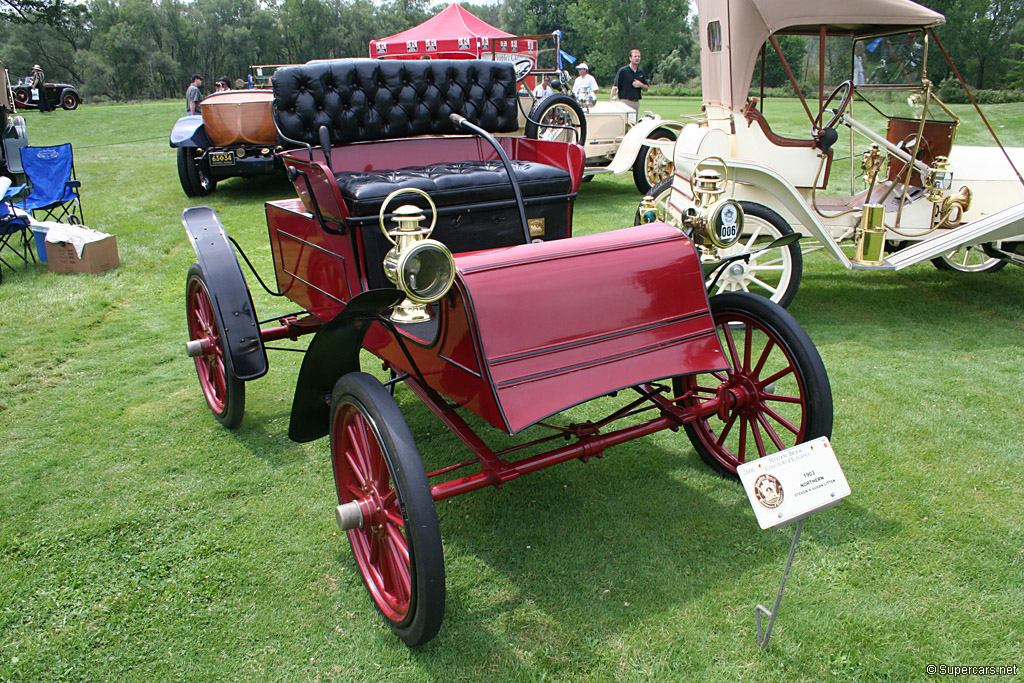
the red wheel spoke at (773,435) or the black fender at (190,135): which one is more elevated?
the black fender at (190,135)

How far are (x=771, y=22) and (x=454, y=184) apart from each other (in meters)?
2.79

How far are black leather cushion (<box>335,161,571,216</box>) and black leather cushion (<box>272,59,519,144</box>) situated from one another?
33cm

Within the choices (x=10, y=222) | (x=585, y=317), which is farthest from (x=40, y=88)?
(x=585, y=317)

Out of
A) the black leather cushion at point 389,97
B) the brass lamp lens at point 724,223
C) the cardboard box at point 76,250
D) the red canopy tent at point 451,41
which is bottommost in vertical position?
the cardboard box at point 76,250

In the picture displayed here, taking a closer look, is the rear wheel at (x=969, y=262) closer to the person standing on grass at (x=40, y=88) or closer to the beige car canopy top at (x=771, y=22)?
the beige car canopy top at (x=771, y=22)

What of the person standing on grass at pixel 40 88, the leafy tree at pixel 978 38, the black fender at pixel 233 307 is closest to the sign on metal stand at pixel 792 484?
the black fender at pixel 233 307

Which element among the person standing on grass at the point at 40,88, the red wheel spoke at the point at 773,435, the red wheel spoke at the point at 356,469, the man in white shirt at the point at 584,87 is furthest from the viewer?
the person standing on grass at the point at 40,88

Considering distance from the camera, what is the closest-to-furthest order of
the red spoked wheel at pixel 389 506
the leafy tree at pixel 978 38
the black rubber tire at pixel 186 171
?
1. the red spoked wheel at pixel 389 506
2. the leafy tree at pixel 978 38
3. the black rubber tire at pixel 186 171

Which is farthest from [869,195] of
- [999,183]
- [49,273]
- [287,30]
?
[287,30]

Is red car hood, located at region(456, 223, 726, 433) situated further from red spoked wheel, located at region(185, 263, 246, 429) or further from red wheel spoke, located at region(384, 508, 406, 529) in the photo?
red spoked wheel, located at region(185, 263, 246, 429)

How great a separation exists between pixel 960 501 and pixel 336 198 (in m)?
2.76

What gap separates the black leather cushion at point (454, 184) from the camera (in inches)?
113

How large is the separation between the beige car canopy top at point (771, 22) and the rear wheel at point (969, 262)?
178 cm

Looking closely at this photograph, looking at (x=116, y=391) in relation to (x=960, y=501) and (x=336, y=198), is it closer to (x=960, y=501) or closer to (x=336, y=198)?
(x=336, y=198)
